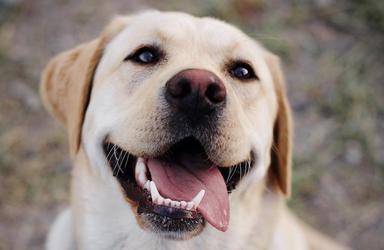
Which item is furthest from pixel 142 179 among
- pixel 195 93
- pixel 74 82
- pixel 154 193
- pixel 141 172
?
pixel 74 82

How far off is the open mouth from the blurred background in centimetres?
193

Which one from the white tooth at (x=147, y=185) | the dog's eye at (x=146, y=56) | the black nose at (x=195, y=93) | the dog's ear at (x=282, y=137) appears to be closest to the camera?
the black nose at (x=195, y=93)

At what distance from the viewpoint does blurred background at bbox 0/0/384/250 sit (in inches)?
173

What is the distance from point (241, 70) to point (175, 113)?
65 centimetres

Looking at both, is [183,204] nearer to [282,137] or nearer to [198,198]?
[198,198]

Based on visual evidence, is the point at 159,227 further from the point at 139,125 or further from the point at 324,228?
the point at 324,228

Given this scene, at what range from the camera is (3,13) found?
5.09 m

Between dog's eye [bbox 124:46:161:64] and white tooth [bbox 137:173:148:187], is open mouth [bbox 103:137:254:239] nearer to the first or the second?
white tooth [bbox 137:173:148:187]

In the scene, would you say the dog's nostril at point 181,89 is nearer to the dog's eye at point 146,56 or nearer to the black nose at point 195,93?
the black nose at point 195,93

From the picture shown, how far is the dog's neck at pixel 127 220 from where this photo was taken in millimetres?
2725

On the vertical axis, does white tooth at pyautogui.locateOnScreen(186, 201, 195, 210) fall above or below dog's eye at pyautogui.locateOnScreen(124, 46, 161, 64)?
below

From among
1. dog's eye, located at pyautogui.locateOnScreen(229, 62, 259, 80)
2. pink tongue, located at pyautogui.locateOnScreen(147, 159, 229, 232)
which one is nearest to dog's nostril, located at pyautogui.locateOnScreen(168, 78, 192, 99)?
pink tongue, located at pyautogui.locateOnScreen(147, 159, 229, 232)

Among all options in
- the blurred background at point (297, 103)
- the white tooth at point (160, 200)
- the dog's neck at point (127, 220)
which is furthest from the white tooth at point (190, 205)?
the blurred background at point (297, 103)

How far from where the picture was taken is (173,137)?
2.27 metres
